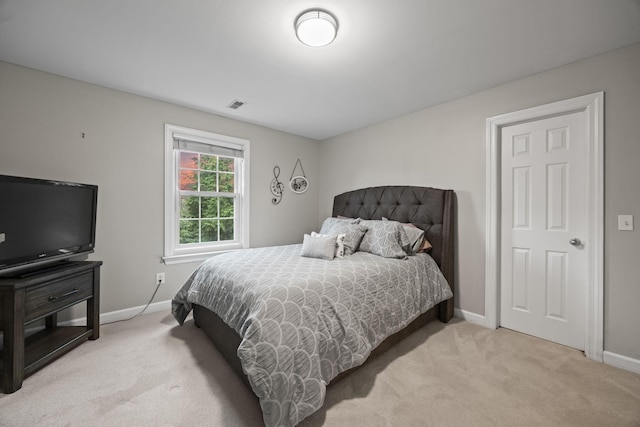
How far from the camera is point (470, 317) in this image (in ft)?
8.52

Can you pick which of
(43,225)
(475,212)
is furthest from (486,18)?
(43,225)

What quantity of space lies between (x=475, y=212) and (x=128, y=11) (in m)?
3.16

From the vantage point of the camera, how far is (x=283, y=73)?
221 centimetres

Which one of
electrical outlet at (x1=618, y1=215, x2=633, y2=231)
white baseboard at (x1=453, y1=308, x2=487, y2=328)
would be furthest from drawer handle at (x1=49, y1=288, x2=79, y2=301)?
electrical outlet at (x1=618, y1=215, x2=633, y2=231)

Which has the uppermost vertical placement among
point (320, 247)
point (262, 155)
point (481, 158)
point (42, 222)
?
point (262, 155)

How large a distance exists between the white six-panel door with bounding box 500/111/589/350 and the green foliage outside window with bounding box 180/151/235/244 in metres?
3.17

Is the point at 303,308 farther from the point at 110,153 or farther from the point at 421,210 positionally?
the point at 110,153

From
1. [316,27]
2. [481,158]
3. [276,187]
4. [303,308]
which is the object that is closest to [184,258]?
[276,187]

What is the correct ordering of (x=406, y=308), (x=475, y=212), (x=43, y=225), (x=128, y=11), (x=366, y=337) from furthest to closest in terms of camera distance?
(x=475, y=212)
(x=406, y=308)
(x=43, y=225)
(x=366, y=337)
(x=128, y=11)

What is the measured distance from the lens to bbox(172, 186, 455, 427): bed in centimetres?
131

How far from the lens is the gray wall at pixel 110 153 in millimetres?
2154

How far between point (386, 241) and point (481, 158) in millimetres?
1262

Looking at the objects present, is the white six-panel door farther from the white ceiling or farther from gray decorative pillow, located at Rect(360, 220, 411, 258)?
gray decorative pillow, located at Rect(360, 220, 411, 258)

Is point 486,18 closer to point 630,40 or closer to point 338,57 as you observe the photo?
point 338,57
